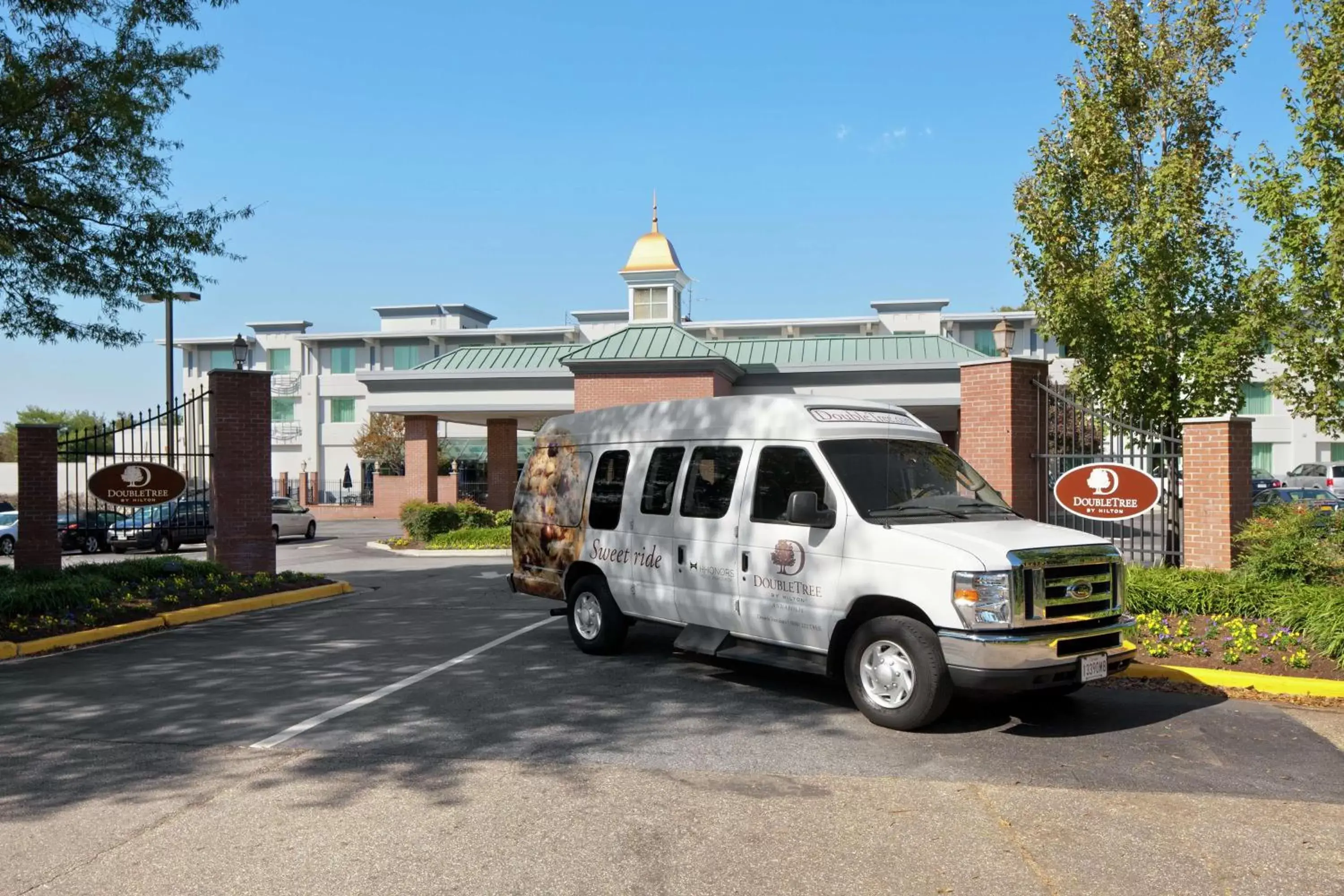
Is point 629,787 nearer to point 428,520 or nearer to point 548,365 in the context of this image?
point 428,520

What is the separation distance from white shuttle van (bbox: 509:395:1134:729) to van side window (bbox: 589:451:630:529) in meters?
0.02

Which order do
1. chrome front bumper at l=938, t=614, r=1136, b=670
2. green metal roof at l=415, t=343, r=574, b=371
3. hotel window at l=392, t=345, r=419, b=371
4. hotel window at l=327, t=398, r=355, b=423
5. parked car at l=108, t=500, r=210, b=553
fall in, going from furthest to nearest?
hotel window at l=392, t=345, r=419, b=371 < hotel window at l=327, t=398, r=355, b=423 < green metal roof at l=415, t=343, r=574, b=371 < parked car at l=108, t=500, r=210, b=553 < chrome front bumper at l=938, t=614, r=1136, b=670

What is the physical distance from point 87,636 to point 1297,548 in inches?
505

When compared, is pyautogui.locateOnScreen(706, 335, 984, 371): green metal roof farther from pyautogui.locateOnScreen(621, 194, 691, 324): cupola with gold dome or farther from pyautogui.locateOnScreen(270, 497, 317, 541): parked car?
pyautogui.locateOnScreen(270, 497, 317, 541): parked car

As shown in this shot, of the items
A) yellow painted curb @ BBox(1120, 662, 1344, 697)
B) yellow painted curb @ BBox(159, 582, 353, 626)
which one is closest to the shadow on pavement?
yellow painted curb @ BBox(1120, 662, 1344, 697)

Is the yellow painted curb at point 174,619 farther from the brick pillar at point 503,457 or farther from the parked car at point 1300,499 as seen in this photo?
the brick pillar at point 503,457

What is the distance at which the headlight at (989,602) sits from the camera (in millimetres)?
6480

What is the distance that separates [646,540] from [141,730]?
414cm

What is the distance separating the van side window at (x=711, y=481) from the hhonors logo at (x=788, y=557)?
2.19 ft

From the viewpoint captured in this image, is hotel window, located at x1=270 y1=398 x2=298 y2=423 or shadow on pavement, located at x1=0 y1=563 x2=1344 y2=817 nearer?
shadow on pavement, located at x1=0 y1=563 x2=1344 y2=817

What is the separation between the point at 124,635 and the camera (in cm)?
1168

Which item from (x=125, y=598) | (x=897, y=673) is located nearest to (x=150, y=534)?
(x=125, y=598)

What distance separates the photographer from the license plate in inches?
266

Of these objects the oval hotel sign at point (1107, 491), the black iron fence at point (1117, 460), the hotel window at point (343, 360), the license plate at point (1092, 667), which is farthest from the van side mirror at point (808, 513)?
the hotel window at point (343, 360)
